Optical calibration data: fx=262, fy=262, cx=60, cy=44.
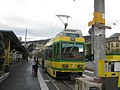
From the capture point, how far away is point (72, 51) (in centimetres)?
1862

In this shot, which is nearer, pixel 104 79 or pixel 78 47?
pixel 104 79

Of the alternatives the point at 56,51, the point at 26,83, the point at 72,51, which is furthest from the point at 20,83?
the point at 72,51

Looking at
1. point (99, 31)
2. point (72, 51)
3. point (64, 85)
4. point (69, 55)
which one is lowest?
point (64, 85)

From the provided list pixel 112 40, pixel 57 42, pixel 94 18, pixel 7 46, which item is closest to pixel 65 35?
pixel 57 42

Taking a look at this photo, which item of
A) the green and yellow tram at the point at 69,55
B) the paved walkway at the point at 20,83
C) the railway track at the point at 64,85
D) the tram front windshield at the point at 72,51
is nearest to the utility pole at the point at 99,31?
the railway track at the point at 64,85

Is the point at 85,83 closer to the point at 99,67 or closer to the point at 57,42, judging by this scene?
the point at 99,67

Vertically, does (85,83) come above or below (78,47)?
below

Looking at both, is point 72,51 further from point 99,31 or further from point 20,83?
point 99,31

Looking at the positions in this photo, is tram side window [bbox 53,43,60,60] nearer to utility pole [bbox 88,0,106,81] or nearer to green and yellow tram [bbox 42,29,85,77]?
green and yellow tram [bbox 42,29,85,77]

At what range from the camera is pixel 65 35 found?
18969mm

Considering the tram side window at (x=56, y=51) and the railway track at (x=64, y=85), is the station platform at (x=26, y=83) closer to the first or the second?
the railway track at (x=64, y=85)

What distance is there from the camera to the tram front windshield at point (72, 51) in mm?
18500

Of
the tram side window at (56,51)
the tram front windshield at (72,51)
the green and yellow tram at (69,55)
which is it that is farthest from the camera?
the tram side window at (56,51)

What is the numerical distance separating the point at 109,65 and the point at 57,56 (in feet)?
36.3
